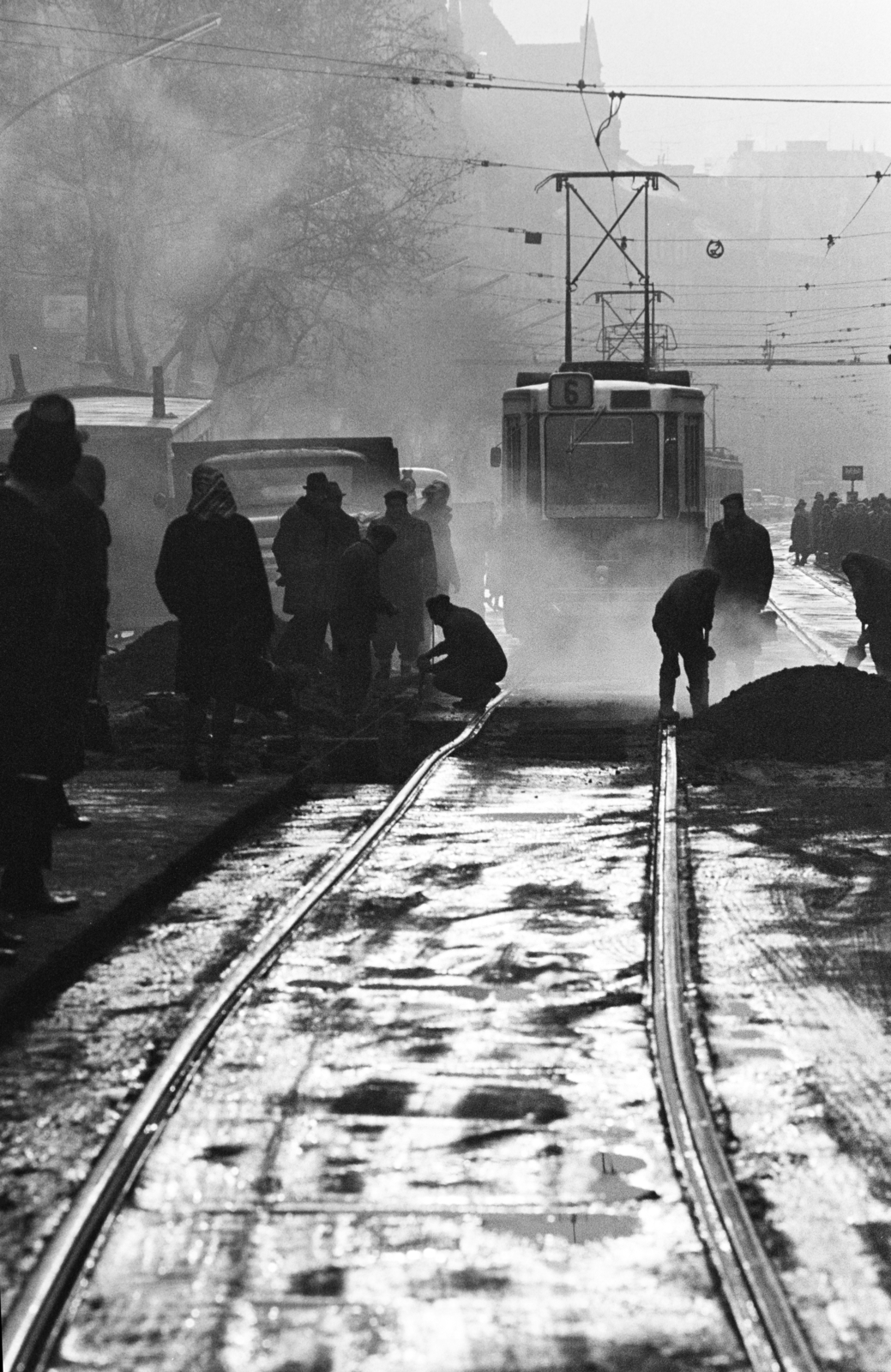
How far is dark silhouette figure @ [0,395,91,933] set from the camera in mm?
7055

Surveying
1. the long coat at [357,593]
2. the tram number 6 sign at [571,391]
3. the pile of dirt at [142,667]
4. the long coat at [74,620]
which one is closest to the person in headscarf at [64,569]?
the long coat at [74,620]

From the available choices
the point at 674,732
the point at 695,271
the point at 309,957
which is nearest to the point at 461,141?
the point at 695,271

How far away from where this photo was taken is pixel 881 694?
14289mm

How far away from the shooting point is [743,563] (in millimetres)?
17031

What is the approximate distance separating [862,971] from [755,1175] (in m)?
2.36

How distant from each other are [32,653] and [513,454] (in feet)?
55.3

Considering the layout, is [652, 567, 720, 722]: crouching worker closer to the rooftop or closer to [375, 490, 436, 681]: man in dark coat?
[375, 490, 436, 681]: man in dark coat

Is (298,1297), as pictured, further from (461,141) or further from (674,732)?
(461,141)

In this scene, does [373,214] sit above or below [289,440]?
above

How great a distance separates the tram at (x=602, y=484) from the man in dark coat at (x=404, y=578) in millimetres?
4770

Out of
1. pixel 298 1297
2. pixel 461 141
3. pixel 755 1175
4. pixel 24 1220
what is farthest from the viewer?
pixel 461 141

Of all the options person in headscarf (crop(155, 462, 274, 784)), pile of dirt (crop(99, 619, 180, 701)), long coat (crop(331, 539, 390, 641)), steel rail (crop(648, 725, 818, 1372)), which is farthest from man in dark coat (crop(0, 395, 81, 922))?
pile of dirt (crop(99, 619, 180, 701))

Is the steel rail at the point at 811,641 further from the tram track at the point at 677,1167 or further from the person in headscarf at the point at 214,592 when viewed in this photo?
the tram track at the point at 677,1167

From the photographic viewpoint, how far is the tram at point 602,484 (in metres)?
23.4
